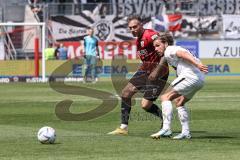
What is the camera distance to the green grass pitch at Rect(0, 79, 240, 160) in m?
11.5

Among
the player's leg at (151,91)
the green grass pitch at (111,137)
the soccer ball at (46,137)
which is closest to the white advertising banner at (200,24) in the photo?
the green grass pitch at (111,137)

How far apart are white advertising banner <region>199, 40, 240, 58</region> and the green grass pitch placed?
60.9ft

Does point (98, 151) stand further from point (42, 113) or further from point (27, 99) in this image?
point (27, 99)

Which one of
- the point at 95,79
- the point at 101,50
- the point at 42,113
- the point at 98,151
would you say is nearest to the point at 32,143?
the point at 98,151

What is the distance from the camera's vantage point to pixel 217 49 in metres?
43.9

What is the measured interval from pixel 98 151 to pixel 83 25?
33.9 meters

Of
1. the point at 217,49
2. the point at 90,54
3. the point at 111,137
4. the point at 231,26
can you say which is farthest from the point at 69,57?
the point at 111,137

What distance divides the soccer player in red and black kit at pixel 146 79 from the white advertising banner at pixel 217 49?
28.4m

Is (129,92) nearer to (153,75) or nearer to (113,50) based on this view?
(153,75)

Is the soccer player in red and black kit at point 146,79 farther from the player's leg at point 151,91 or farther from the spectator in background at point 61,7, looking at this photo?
the spectator in background at point 61,7

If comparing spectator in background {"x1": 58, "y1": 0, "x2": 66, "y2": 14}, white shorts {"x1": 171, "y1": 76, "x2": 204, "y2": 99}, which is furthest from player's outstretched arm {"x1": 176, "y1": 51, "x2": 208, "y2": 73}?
spectator in background {"x1": 58, "y1": 0, "x2": 66, "y2": 14}

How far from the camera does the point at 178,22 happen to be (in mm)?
46156

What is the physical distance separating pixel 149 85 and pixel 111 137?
1.66 metres

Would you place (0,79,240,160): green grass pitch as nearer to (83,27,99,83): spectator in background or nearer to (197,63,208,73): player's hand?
(197,63,208,73): player's hand
